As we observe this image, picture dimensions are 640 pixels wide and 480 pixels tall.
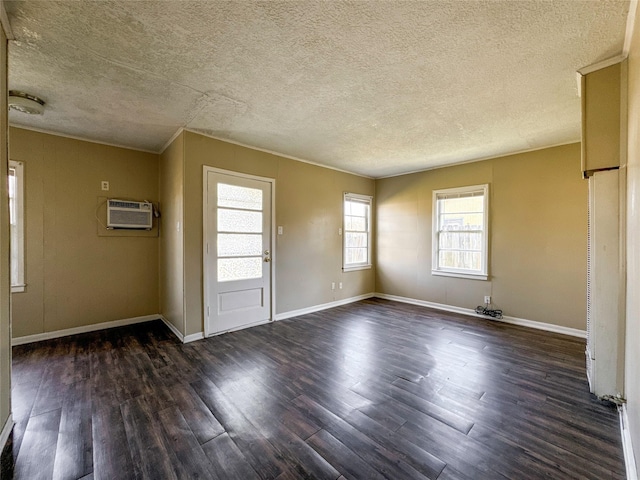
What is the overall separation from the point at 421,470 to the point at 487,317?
11.7ft

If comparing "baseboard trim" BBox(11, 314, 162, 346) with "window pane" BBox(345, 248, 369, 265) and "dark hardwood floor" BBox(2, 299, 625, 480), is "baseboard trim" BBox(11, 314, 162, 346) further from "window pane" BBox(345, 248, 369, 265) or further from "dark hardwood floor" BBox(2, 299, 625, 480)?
"window pane" BBox(345, 248, 369, 265)

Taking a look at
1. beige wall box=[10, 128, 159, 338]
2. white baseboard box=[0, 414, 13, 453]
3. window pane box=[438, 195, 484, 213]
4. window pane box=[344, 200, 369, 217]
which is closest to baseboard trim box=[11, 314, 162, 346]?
beige wall box=[10, 128, 159, 338]

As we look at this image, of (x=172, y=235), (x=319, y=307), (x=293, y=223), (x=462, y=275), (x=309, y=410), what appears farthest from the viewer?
(x=319, y=307)

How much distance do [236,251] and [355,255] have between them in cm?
269

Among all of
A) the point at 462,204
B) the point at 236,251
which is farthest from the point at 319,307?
the point at 462,204

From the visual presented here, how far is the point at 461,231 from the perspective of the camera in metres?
4.81

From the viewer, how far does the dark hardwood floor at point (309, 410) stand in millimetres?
1558

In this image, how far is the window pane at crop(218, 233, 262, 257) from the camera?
12.3ft

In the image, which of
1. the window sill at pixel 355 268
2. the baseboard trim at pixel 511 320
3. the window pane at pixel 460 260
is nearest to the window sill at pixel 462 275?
the window pane at pixel 460 260

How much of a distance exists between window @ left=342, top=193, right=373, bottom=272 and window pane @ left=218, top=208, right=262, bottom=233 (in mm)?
2018

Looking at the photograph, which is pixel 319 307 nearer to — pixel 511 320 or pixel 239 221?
pixel 239 221

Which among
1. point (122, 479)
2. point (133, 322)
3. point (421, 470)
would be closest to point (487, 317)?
point (421, 470)

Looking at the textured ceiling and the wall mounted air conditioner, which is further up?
the textured ceiling

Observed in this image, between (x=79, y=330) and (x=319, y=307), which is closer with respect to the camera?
(x=79, y=330)
